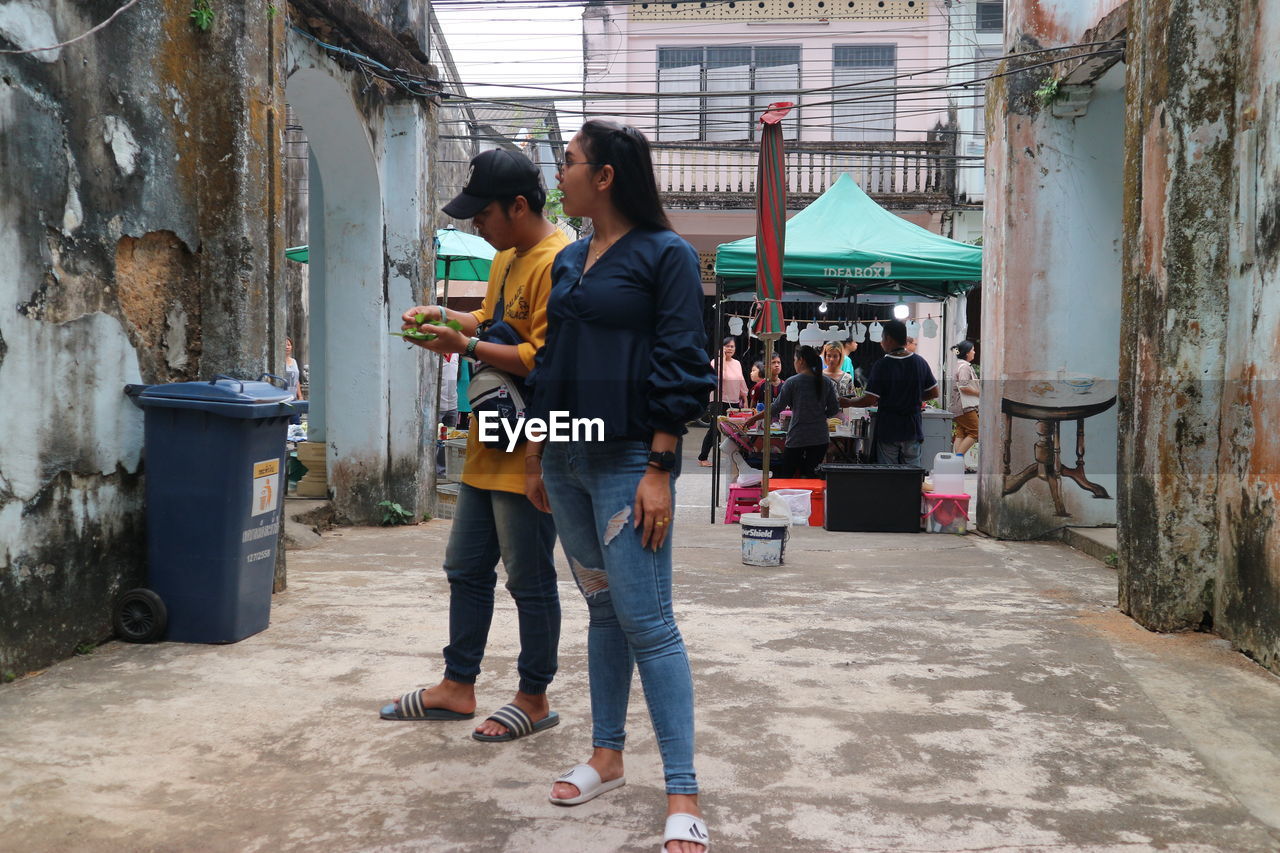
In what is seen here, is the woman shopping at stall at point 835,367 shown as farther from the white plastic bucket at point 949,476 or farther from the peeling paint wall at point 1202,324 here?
the peeling paint wall at point 1202,324

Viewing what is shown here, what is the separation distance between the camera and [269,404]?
15.1ft

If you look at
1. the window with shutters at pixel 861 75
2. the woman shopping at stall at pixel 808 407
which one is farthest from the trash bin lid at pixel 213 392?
the window with shutters at pixel 861 75

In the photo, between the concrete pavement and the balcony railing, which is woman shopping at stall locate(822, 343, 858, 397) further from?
the concrete pavement

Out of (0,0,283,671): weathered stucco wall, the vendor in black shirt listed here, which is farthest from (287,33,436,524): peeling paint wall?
the vendor in black shirt

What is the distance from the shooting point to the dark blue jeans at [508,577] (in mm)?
3436

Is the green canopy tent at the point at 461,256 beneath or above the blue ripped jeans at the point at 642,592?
above

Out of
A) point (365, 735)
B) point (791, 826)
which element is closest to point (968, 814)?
point (791, 826)

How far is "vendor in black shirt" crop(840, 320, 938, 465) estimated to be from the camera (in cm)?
1030

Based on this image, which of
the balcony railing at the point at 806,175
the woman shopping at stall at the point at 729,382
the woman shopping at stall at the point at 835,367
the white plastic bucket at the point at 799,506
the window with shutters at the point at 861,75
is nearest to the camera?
the white plastic bucket at the point at 799,506

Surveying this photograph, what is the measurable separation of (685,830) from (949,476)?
677 centimetres

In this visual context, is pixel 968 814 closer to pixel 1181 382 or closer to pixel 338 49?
pixel 1181 382

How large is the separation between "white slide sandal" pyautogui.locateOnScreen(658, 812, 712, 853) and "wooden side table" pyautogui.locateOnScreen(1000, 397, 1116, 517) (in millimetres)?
6216

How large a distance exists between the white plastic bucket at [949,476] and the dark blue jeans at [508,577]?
5971 mm

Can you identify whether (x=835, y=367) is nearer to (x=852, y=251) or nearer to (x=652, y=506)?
(x=852, y=251)
